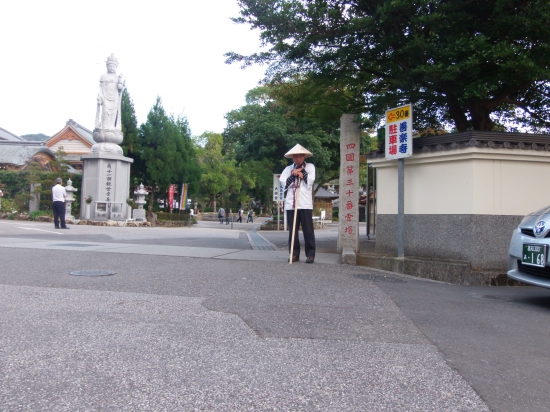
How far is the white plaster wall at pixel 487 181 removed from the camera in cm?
722

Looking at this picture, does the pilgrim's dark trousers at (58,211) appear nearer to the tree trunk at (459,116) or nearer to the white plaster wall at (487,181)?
the tree trunk at (459,116)

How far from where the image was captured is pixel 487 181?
23.8 feet

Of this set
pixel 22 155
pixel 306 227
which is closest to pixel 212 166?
pixel 22 155

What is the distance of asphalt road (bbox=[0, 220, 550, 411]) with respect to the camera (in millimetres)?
2639

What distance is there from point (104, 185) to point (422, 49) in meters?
20.4

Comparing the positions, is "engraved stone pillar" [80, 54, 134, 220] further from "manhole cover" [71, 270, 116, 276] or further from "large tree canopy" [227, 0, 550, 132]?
"manhole cover" [71, 270, 116, 276]

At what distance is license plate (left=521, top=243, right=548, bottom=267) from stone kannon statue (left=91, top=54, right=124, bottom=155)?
23.1m

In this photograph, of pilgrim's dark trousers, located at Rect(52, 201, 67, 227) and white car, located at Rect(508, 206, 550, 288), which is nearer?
white car, located at Rect(508, 206, 550, 288)

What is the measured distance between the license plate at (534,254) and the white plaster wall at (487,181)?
5.87 feet

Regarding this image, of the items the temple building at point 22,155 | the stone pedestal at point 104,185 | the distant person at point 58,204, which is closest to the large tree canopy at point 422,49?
the distant person at point 58,204

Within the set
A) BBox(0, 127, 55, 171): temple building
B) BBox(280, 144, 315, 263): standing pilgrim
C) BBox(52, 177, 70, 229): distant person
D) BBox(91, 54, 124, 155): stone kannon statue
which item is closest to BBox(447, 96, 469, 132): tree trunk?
BBox(280, 144, 315, 263): standing pilgrim

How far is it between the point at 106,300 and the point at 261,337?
1.80 meters

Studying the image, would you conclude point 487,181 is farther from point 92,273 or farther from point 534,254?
point 92,273

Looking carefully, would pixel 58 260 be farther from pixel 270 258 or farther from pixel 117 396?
pixel 117 396
